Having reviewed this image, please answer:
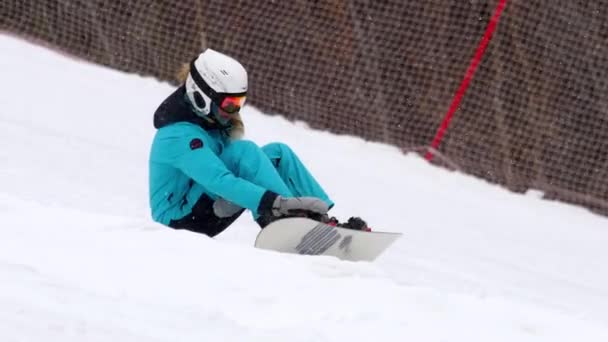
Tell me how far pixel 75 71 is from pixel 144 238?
583 cm

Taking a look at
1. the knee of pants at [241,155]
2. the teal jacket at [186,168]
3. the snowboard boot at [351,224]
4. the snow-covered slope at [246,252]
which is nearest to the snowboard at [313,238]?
the snowboard boot at [351,224]

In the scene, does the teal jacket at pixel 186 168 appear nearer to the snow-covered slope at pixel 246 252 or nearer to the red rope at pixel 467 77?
the snow-covered slope at pixel 246 252

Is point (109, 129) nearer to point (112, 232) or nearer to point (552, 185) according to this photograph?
point (552, 185)

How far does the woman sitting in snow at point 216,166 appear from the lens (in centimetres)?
420

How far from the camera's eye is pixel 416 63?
8.80m

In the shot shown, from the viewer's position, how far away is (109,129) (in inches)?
306

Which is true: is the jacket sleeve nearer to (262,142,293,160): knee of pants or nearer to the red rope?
(262,142,293,160): knee of pants

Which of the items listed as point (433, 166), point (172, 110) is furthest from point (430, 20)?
point (172, 110)

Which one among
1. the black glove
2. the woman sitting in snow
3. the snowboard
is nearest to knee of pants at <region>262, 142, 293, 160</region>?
the woman sitting in snow

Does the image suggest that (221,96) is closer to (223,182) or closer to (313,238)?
(223,182)

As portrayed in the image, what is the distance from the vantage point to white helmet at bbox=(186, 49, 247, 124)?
14.2ft

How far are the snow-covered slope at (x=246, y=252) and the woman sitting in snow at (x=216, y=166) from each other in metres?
0.39

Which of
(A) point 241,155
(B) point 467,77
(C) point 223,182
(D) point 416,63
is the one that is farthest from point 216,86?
(D) point 416,63

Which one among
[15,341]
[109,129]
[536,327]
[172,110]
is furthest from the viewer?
[109,129]
